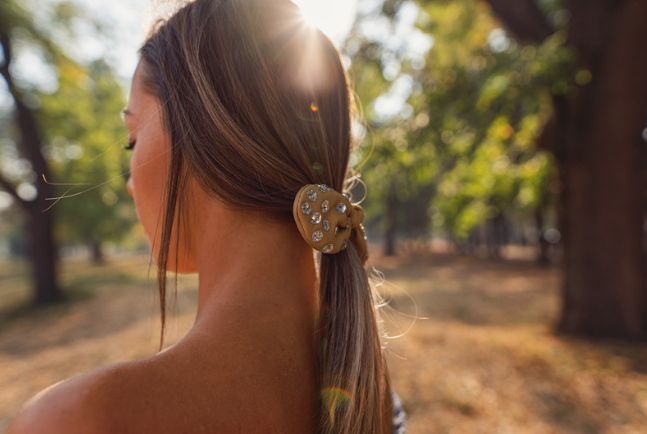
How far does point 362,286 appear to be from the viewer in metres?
1.11

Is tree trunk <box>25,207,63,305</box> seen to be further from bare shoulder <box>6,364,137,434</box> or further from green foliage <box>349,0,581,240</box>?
bare shoulder <box>6,364,137,434</box>

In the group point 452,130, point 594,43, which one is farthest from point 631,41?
point 452,130

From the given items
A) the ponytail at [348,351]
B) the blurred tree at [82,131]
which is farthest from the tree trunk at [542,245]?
the ponytail at [348,351]

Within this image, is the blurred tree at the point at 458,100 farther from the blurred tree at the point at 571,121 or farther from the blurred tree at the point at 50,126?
the blurred tree at the point at 50,126

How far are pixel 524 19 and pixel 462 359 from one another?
5.13 meters

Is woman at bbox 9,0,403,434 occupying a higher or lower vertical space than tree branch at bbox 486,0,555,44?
lower

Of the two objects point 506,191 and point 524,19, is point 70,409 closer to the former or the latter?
point 524,19

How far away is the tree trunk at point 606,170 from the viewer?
229 inches

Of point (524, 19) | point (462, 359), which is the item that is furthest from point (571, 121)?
point (462, 359)

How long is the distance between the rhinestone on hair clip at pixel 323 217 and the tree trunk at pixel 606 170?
20.8 feet

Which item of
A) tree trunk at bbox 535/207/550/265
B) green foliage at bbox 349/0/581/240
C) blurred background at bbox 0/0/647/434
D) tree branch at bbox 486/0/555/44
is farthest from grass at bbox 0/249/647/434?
tree trunk at bbox 535/207/550/265

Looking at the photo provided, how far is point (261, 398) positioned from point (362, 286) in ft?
1.27

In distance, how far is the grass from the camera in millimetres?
4035

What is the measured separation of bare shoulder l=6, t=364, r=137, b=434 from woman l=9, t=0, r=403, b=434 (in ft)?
0.46
